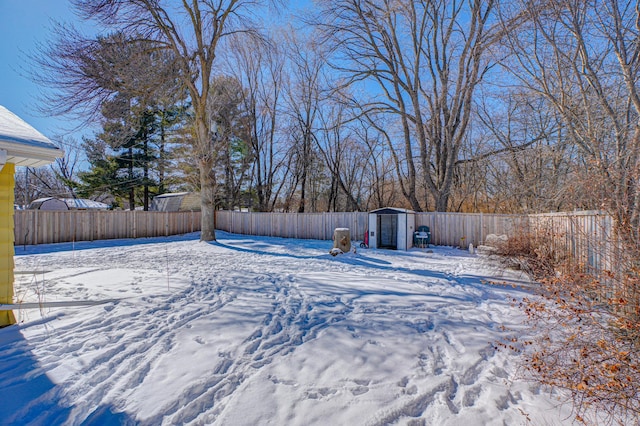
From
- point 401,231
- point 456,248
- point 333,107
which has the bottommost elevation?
point 456,248

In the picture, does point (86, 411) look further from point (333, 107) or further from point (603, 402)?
point (333, 107)

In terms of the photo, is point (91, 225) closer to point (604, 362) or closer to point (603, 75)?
point (604, 362)

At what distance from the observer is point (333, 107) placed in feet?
58.4

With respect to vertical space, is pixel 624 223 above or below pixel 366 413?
above

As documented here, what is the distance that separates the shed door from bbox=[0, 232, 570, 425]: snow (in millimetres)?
4906

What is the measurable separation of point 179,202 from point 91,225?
4641 mm

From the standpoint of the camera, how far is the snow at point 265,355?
5.93 feet

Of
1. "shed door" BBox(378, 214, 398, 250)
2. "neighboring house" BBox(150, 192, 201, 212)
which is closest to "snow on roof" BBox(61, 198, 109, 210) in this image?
"neighboring house" BBox(150, 192, 201, 212)

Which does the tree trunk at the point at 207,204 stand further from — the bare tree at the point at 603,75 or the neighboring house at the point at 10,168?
the bare tree at the point at 603,75

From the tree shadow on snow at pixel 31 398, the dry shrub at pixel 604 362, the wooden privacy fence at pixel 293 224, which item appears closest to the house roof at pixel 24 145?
the tree shadow on snow at pixel 31 398

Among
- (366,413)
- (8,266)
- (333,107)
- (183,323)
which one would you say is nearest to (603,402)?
(366,413)

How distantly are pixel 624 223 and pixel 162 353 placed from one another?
14.8 ft

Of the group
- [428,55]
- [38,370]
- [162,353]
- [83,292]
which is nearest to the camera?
[38,370]

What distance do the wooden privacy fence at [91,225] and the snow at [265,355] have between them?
8166 millimetres
